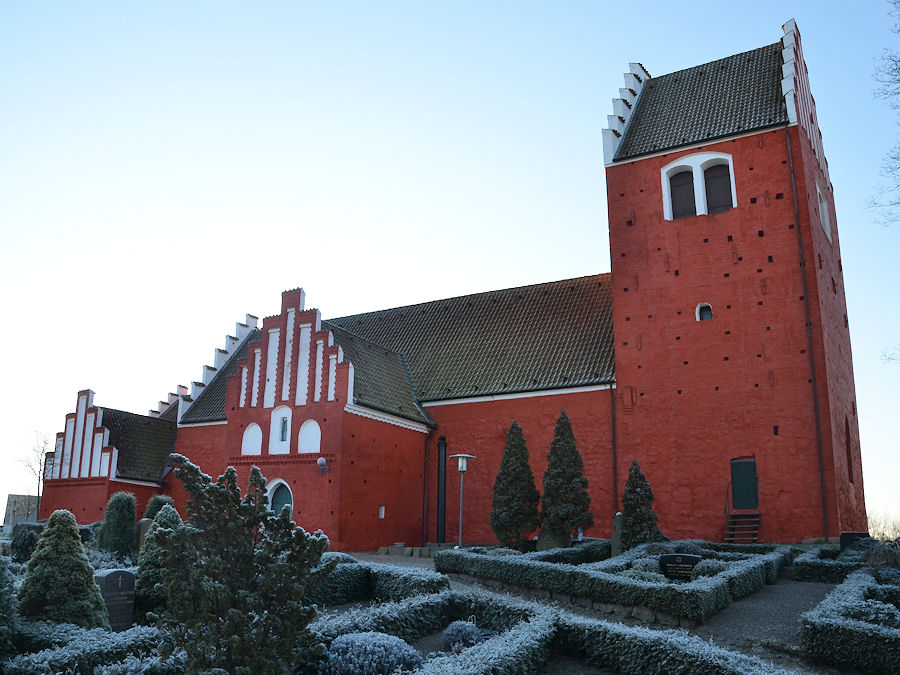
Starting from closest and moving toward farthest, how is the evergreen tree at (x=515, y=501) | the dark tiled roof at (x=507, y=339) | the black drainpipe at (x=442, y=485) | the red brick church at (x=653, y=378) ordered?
the evergreen tree at (x=515, y=501) → the red brick church at (x=653, y=378) → the dark tiled roof at (x=507, y=339) → the black drainpipe at (x=442, y=485)

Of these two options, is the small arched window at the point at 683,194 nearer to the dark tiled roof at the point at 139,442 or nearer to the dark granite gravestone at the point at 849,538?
the dark granite gravestone at the point at 849,538

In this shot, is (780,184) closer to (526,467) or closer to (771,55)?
(771,55)

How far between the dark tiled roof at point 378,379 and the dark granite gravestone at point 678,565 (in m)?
10.2

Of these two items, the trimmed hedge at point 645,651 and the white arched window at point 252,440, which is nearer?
the trimmed hedge at point 645,651

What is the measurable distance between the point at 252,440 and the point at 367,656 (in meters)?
15.9

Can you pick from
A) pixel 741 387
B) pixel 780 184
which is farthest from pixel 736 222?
pixel 741 387

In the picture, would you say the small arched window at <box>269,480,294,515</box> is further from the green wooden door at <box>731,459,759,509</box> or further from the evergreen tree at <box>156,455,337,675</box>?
the evergreen tree at <box>156,455,337,675</box>

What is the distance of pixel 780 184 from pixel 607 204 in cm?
485

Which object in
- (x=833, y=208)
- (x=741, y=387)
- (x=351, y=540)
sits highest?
(x=833, y=208)

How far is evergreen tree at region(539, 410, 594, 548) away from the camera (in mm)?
17250

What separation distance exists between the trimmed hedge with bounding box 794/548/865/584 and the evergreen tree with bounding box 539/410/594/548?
481cm

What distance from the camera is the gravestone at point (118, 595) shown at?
417 inches

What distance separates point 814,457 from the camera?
18016mm

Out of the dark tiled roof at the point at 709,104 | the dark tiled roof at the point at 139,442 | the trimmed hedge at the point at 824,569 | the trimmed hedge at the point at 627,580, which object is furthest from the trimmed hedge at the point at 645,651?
the dark tiled roof at the point at 139,442
